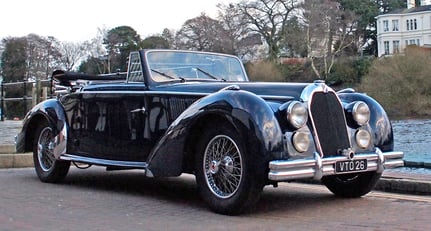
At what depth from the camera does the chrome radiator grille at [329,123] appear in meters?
5.89

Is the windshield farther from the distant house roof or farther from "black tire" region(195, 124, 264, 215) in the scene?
the distant house roof

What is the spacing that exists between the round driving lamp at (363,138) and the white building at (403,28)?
95.8m

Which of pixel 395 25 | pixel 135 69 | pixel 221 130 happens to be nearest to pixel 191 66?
pixel 135 69

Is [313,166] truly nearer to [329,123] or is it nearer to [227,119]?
[329,123]

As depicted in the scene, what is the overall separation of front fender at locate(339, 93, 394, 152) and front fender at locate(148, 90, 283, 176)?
140 centimetres

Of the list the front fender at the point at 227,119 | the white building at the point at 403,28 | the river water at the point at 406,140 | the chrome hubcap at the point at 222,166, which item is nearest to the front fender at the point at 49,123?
the front fender at the point at 227,119

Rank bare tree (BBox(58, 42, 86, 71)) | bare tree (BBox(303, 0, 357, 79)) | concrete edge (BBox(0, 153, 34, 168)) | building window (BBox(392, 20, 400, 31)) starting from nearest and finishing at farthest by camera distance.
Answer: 1. concrete edge (BBox(0, 153, 34, 168))
2. bare tree (BBox(58, 42, 86, 71))
3. bare tree (BBox(303, 0, 357, 79))
4. building window (BBox(392, 20, 400, 31))

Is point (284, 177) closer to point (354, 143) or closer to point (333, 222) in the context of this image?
point (333, 222)

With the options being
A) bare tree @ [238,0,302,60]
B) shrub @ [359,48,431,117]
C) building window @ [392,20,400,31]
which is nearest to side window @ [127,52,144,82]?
shrub @ [359,48,431,117]

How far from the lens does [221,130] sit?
19.4 ft

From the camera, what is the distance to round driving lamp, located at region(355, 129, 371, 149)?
6.16 metres

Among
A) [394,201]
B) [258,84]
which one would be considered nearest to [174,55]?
[258,84]

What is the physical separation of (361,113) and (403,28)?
103m

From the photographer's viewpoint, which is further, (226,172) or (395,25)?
(395,25)
